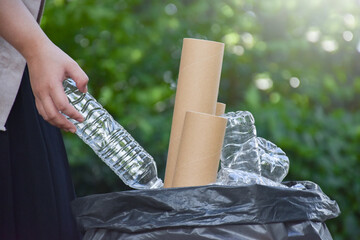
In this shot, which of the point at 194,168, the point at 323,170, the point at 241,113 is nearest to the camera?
the point at 194,168

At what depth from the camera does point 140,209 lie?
1.30 m

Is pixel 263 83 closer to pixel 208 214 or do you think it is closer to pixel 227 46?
pixel 227 46

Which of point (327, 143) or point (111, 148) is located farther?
point (327, 143)

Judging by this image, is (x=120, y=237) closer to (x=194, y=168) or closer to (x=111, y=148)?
(x=194, y=168)

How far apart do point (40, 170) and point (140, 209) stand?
0.46m

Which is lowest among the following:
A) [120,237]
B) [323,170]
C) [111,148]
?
[323,170]

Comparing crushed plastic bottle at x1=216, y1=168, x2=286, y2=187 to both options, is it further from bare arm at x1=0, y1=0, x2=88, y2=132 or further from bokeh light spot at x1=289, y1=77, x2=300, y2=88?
bokeh light spot at x1=289, y1=77, x2=300, y2=88

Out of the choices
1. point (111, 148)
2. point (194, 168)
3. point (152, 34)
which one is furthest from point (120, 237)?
point (152, 34)

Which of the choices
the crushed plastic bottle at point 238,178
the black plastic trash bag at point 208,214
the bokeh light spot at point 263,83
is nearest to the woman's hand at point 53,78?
the black plastic trash bag at point 208,214

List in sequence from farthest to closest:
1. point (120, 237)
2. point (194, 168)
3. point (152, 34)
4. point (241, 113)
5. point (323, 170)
Result: 1. point (152, 34)
2. point (323, 170)
3. point (241, 113)
4. point (194, 168)
5. point (120, 237)

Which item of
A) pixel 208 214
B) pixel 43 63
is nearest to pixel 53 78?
pixel 43 63

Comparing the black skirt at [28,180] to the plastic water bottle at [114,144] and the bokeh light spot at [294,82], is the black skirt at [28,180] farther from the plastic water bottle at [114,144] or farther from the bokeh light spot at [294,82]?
the bokeh light spot at [294,82]

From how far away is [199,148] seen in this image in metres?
1.42

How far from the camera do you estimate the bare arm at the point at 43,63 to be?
4.39 ft
